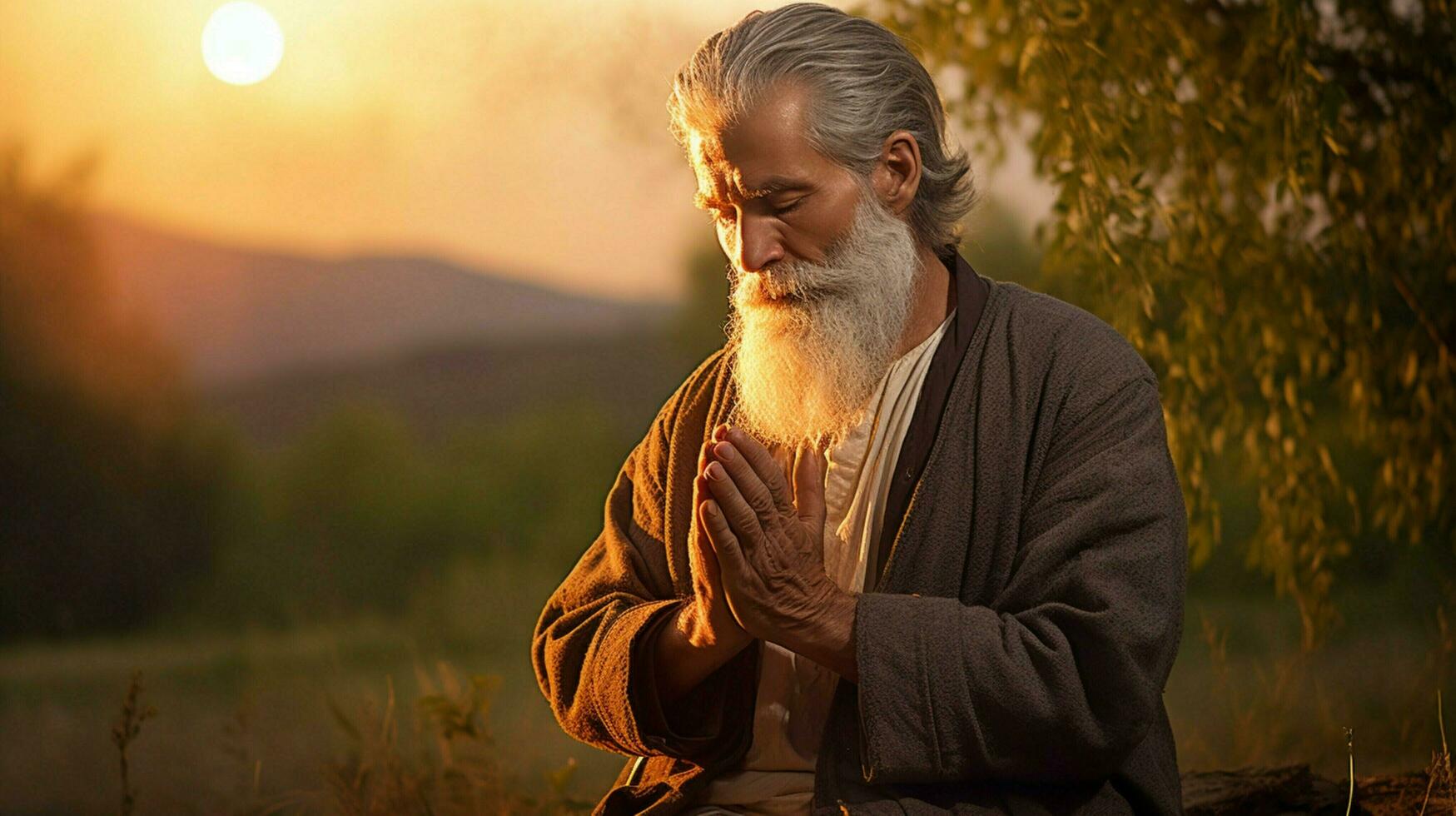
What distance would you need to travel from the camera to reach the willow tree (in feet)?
13.3

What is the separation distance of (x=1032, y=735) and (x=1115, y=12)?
2606 millimetres

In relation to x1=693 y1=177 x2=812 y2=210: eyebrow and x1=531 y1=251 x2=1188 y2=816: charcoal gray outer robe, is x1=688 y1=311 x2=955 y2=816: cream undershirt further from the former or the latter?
x1=693 y1=177 x2=812 y2=210: eyebrow

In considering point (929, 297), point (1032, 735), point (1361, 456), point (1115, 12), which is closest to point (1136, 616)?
point (1032, 735)

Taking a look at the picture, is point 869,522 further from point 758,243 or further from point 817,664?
point 758,243

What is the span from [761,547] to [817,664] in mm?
339

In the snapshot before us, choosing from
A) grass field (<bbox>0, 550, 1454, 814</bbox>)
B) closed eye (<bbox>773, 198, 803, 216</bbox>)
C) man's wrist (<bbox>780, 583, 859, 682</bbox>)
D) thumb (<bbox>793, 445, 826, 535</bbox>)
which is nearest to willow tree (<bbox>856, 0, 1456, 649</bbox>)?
grass field (<bbox>0, 550, 1454, 814</bbox>)

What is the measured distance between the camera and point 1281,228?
4.44 m

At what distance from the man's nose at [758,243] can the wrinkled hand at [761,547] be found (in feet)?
1.35

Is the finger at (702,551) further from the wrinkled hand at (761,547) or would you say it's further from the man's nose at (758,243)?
the man's nose at (758,243)

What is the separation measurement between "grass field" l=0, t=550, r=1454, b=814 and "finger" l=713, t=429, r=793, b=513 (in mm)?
2438

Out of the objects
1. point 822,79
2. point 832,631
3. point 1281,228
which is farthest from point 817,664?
point 1281,228

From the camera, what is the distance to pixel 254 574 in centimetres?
566

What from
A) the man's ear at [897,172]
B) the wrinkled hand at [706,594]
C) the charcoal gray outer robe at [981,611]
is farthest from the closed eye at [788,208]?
the wrinkled hand at [706,594]

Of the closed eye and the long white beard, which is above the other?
the closed eye
